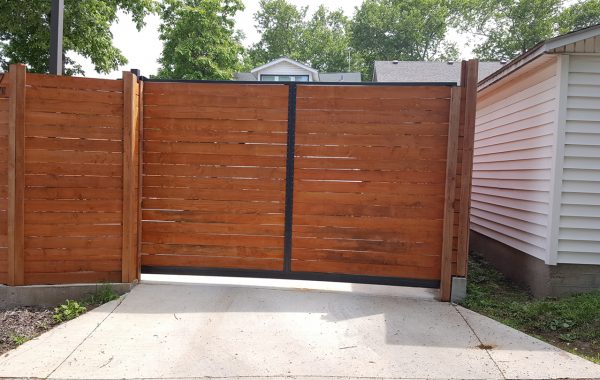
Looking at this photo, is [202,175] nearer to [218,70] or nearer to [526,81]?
[526,81]

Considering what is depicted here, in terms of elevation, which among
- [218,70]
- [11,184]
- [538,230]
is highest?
[218,70]

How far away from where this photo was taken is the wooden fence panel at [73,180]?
15.0ft

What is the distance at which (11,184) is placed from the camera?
4.51m

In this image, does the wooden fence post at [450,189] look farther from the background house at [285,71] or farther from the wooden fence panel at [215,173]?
the background house at [285,71]

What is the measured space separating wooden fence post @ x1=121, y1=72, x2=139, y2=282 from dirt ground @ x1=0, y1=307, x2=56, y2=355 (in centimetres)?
78

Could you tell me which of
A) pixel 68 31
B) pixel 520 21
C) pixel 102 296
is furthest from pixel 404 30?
pixel 102 296

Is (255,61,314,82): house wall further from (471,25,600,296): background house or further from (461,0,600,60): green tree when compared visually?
(461,0,600,60): green tree

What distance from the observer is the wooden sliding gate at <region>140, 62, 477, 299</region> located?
4.74 metres

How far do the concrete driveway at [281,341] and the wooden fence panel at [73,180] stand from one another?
0.64 m

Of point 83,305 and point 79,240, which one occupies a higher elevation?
point 79,240

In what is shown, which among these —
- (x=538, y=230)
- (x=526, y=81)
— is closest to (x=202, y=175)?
(x=538, y=230)

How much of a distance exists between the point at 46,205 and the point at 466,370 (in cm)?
409

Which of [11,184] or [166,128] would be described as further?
[166,128]

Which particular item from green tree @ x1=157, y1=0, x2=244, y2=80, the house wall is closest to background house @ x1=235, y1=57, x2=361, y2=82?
the house wall
